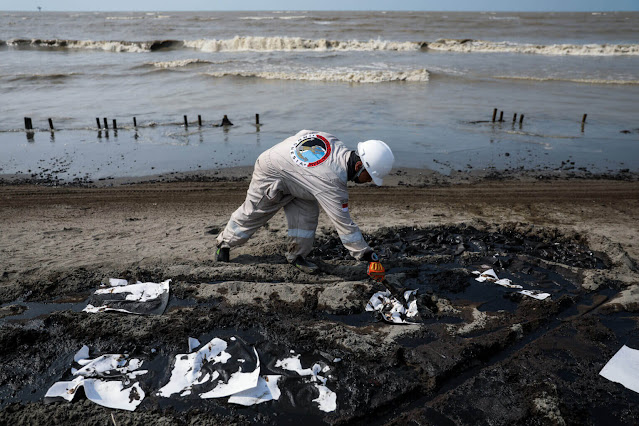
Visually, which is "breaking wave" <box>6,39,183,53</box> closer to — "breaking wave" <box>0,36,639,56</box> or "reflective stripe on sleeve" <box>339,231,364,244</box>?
"breaking wave" <box>0,36,639,56</box>

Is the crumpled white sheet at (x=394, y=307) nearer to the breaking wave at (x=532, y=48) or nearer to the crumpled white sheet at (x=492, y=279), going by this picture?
the crumpled white sheet at (x=492, y=279)

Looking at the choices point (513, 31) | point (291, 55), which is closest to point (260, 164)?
point (291, 55)

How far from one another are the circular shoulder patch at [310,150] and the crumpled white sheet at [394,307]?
4.71 ft

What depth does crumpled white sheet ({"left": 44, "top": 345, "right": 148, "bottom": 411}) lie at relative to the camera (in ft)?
10.2

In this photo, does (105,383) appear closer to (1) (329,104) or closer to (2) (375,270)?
(2) (375,270)

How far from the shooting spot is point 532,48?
31156mm

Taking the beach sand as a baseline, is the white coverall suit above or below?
above

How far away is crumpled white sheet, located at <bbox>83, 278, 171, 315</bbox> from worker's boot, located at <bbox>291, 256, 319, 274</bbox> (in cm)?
136

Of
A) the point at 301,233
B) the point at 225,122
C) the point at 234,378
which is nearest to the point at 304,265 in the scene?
the point at 301,233

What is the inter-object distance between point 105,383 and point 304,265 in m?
2.29

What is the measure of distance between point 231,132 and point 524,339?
9.94 meters

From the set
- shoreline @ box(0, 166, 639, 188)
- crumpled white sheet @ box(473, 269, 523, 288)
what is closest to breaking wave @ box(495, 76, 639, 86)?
shoreline @ box(0, 166, 639, 188)

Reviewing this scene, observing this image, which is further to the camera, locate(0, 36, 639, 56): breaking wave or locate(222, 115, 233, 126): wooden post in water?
locate(0, 36, 639, 56): breaking wave

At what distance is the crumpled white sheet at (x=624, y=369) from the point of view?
3322mm
